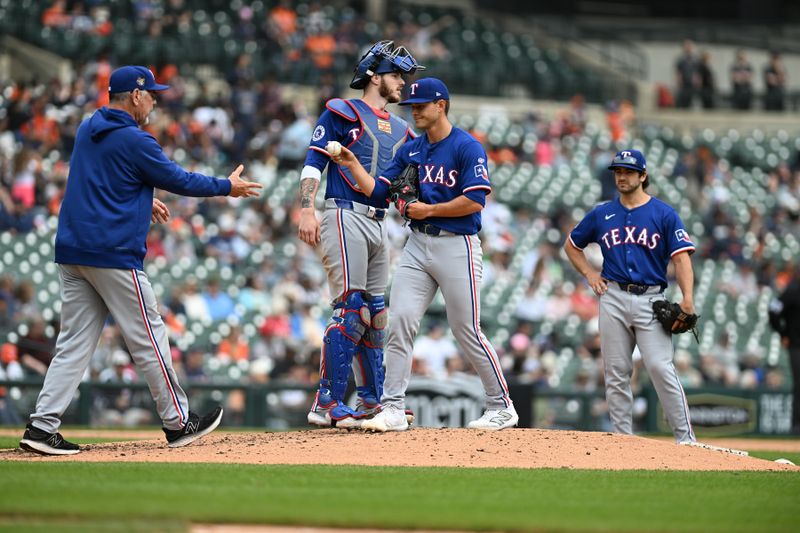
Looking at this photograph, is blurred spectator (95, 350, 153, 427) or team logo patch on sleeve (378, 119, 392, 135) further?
blurred spectator (95, 350, 153, 427)

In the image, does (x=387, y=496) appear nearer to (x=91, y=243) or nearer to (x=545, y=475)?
(x=545, y=475)

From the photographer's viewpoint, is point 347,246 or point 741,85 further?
point 741,85

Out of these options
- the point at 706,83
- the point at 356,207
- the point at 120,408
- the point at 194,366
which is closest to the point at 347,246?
the point at 356,207

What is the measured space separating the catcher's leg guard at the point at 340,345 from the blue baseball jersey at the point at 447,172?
651 millimetres

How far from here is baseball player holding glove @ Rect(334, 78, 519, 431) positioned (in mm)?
Result: 7660

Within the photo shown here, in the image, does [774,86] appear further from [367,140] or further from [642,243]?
[367,140]

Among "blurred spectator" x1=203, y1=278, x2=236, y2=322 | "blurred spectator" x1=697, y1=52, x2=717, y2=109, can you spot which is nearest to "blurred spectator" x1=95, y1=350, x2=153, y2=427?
"blurred spectator" x1=203, y1=278, x2=236, y2=322

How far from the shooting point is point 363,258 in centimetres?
780

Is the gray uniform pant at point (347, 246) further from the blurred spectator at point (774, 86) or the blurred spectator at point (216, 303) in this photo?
the blurred spectator at point (774, 86)

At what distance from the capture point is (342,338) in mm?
7762

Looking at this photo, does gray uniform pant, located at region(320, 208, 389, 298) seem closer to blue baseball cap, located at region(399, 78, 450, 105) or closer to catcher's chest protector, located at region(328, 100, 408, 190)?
catcher's chest protector, located at region(328, 100, 408, 190)

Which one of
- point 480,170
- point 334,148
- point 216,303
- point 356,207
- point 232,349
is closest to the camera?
point 334,148

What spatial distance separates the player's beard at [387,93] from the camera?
312 inches

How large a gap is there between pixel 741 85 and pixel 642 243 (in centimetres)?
2070
